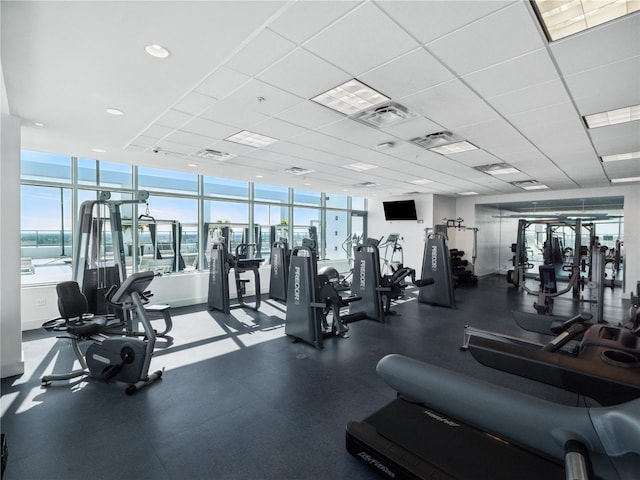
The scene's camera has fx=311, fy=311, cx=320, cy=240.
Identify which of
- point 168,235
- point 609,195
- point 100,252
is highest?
point 609,195

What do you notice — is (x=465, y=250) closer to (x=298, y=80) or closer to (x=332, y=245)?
(x=332, y=245)

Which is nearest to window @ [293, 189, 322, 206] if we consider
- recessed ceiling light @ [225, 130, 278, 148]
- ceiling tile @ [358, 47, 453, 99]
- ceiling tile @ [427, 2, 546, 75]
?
recessed ceiling light @ [225, 130, 278, 148]

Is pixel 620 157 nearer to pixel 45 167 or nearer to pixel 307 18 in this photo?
pixel 307 18

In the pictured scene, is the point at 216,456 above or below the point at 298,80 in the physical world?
below

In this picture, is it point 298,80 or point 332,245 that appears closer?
point 298,80

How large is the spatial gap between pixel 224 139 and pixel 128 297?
2269 mm

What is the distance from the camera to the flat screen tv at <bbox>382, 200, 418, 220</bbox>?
962 cm

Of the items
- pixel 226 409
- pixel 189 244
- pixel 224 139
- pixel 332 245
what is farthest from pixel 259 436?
pixel 332 245

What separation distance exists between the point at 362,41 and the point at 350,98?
0.92 metres

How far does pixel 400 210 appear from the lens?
9.88 metres

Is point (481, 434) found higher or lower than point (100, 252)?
lower

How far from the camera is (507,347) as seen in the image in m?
1.62

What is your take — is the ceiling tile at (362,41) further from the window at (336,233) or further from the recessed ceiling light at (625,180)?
the window at (336,233)

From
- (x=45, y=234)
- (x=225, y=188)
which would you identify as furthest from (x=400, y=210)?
(x=45, y=234)
